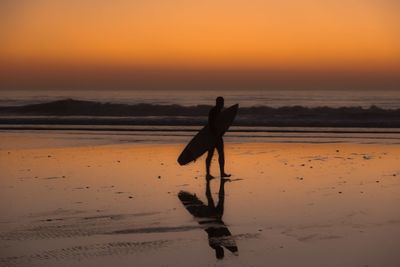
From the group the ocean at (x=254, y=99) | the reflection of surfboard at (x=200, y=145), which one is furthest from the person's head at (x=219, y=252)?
the ocean at (x=254, y=99)

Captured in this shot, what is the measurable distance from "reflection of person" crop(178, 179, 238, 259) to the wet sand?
0.02 m

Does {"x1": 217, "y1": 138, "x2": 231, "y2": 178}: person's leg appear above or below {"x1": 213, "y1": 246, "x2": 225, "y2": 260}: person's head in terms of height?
above

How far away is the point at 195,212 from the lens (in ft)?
31.3

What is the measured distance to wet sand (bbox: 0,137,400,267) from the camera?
7047 mm

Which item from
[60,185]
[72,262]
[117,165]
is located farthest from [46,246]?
[117,165]

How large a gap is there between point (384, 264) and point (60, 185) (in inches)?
275

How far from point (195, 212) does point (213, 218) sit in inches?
20.9

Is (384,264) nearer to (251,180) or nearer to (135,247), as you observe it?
(135,247)

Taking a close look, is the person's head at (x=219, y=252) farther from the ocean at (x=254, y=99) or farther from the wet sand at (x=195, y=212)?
the ocean at (x=254, y=99)

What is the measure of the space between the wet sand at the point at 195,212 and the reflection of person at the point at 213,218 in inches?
0.6

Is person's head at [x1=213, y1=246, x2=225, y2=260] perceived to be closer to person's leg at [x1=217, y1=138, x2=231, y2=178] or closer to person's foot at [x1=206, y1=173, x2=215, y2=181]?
person's foot at [x1=206, y1=173, x2=215, y2=181]

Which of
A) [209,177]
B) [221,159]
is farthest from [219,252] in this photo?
[221,159]

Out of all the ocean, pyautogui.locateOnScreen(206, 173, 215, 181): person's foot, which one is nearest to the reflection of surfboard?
pyautogui.locateOnScreen(206, 173, 215, 181): person's foot

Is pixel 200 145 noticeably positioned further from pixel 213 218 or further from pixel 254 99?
pixel 254 99
